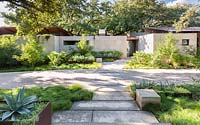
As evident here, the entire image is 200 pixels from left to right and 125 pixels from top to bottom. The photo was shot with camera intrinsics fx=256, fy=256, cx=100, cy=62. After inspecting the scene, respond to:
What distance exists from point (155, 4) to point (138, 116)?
2859cm

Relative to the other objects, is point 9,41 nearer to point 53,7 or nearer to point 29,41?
point 29,41

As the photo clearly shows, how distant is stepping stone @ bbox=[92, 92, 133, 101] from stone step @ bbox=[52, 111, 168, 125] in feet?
5.18

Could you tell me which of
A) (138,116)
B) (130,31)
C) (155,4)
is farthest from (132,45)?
(138,116)

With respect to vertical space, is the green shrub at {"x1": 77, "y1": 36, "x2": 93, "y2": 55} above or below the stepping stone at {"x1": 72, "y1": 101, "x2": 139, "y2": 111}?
above

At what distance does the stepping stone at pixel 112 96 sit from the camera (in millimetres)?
7391

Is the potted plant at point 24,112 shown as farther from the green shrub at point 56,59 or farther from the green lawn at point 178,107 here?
the green shrub at point 56,59

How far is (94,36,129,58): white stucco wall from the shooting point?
24.4 meters

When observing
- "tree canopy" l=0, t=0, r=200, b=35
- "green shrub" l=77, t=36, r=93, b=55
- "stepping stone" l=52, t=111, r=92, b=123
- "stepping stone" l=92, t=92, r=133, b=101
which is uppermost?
"tree canopy" l=0, t=0, r=200, b=35

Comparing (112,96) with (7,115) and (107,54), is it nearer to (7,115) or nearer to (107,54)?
(7,115)

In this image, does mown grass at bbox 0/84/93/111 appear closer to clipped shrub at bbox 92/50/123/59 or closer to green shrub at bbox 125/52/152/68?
green shrub at bbox 125/52/152/68

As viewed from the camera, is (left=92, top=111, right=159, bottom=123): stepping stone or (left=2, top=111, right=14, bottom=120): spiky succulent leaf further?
(left=92, top=111, right=159, bottom=123): stepping stone

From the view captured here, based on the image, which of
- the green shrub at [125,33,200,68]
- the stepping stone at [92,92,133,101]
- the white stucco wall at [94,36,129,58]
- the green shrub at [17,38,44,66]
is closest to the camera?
the stepping stone at [92,92,133,101]

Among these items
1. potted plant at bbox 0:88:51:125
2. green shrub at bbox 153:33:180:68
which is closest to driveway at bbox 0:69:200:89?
green shrub at bbox 153:33:180:68

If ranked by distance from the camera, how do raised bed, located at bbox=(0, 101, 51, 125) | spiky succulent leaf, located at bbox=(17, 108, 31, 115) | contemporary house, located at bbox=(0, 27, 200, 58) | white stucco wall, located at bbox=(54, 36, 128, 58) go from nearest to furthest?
raised bed, located at bbox=(0, 101, 51, 125) < spiky succulent leaf, located at bbox=(17, 108, 31, 115) < contemporary house, located at bbox=(0, 27, 200, 58) < white stucco wall, located at bbox=(54, 36, 128, 58)
